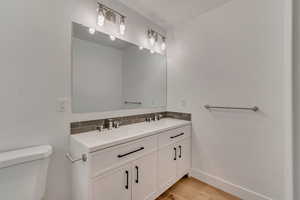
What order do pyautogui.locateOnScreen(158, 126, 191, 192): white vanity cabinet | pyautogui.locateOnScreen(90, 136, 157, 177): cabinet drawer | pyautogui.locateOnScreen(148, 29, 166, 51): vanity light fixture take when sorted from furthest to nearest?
pyautogui.locateOnScreen(148, 29, 166, 51): vanity light fixture → pyautogui.locateOnScreen(158, 126, 191, 192): white vanity cabinet → pyautogui.locateOnScreen(90, 136, 157, 177): cabinet drawer

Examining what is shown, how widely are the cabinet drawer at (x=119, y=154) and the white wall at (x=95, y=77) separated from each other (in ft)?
1.87

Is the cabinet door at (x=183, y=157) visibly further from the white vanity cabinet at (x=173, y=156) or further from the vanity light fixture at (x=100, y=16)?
the vanity light fixture at (x=100, y=16)

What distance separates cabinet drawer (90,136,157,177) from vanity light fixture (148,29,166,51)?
1.44 meters

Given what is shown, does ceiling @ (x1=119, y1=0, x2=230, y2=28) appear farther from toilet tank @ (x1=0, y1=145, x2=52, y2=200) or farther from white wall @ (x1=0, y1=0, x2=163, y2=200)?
toilet tank @ (x1=0, y1=145, x2=52, y2=200)

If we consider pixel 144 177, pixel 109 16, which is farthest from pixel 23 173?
pixel 109 16

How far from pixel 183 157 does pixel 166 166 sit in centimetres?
38

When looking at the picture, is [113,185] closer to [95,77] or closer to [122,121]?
[122,121]

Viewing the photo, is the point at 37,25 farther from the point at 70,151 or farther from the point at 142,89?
the point at 142,89

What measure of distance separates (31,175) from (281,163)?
2.18 m

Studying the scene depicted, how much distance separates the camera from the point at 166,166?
1.64 meters

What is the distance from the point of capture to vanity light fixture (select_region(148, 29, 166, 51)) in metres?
2.06

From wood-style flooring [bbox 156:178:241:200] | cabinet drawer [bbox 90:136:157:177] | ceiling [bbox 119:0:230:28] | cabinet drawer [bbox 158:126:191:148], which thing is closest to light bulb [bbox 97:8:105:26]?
ceiling [bbox 119:0:230:28]

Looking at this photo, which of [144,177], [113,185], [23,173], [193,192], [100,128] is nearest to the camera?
[23,173]

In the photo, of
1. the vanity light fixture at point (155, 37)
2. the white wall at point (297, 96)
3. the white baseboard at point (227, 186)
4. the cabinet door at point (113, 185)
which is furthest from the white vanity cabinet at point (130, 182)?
the vanity light fixture at point (155, 37)
